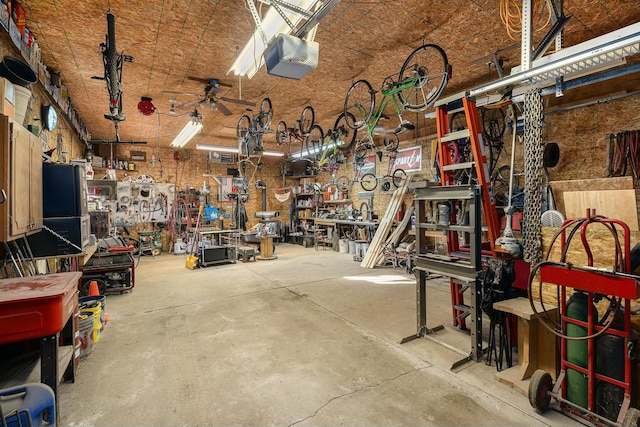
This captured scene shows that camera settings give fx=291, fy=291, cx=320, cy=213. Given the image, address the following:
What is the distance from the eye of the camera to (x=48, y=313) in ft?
5.44

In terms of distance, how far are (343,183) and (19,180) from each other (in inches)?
342

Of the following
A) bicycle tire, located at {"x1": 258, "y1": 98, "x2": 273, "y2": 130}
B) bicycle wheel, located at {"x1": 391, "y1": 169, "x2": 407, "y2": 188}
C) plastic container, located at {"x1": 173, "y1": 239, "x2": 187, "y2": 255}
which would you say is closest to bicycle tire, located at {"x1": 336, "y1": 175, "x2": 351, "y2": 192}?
bicycle wheel, located at {"x1": 391, "y1": 169, "x2": 407, "y2": 188}

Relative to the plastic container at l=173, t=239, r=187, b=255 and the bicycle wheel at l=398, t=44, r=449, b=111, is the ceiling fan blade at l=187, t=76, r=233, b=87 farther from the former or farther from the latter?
the plastic container at l=173, t=239, r=187, b=255

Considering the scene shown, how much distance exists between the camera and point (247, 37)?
352cm

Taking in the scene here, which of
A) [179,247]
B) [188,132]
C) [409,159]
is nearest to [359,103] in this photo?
[409,159]

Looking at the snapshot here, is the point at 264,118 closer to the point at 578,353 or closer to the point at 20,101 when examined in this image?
the point at 20,101

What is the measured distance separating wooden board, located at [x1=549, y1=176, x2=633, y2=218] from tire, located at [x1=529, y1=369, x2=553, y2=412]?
1.97 meters

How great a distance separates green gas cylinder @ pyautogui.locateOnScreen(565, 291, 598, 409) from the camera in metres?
1.91

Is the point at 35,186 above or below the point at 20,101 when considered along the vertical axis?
below

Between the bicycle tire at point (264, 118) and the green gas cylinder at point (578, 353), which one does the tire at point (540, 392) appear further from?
the bicycle tire at point (264, 118)

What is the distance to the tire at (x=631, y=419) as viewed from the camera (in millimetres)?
1623

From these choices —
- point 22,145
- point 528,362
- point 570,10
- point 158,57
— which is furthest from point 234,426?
point 570,10

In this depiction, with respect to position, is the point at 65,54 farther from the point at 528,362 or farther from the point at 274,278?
the point at 528,362

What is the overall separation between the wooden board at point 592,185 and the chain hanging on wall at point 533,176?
95 cm
